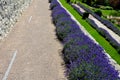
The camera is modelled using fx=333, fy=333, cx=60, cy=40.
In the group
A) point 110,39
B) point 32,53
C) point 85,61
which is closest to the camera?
point 85,61

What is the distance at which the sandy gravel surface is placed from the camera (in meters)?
13.7

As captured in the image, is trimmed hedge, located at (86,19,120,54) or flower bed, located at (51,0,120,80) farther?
trimmed hedge, located at (86,19,120,54)

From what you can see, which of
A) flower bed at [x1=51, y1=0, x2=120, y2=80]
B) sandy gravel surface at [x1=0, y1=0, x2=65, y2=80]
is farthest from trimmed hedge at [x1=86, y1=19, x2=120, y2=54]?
sandy gravel surface at [x1=0, y1=0, x2=65, y2=80]

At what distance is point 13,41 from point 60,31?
3.37 metres

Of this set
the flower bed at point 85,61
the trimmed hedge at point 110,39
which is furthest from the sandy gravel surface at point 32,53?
the trimmed hedge at point 110,39

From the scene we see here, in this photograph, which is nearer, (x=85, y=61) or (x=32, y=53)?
(x=85, y=61)

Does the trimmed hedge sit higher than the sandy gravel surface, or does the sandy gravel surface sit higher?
the sandy gravel surface

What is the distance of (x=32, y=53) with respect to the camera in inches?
680

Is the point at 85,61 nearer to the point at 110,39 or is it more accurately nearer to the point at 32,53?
the point at 32,53

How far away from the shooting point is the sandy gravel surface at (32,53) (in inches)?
538

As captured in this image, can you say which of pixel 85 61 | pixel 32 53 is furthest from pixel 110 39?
pixel 85 61

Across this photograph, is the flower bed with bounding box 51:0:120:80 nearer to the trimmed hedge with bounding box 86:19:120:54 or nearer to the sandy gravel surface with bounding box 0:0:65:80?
the sandy gravel surface with bounding box 0:0:65:80

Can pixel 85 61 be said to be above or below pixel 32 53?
above

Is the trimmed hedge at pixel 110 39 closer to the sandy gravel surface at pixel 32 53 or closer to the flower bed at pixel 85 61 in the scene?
the flower bed at pixel 85 61
